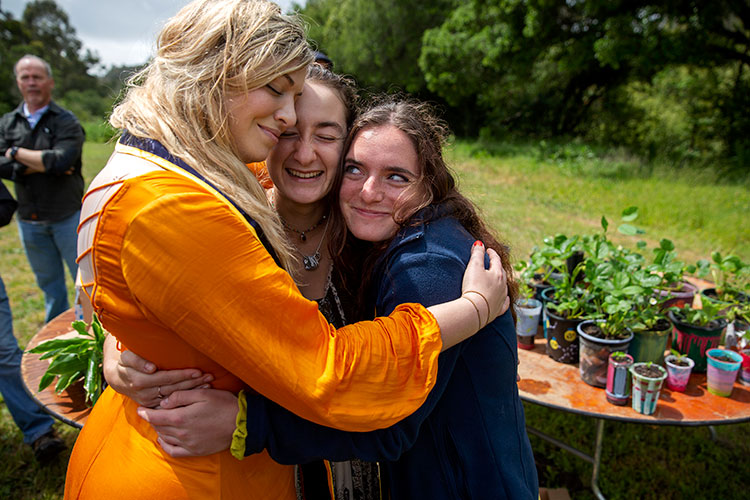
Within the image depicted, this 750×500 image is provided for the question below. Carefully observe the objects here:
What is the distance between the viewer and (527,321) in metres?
2.71

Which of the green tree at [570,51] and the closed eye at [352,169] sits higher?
the green tree at [570,51]

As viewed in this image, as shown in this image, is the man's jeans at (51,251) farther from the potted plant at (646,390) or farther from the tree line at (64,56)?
the tree line at (64,56)

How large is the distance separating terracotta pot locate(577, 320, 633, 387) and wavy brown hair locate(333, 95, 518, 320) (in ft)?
2.71

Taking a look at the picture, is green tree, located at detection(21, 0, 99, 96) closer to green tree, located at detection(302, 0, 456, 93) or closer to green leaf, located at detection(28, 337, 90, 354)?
green tree, located at detection(302, 0, 456, 93)

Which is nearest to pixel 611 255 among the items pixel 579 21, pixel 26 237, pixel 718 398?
pixel 718 398

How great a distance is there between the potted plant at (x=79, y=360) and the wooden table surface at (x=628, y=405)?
6.20ft

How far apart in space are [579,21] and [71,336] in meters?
15.4

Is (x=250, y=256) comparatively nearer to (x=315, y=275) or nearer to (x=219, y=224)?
(x=219, y=224)

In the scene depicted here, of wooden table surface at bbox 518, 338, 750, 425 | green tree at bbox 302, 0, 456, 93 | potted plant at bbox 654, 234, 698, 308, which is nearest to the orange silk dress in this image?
wooden table surface at bbox 518, 338, 750, 425

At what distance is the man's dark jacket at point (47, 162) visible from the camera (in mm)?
4363

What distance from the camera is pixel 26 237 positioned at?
451 centimetres

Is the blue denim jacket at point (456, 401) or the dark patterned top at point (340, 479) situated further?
the dark patterned top at point (340, 479)

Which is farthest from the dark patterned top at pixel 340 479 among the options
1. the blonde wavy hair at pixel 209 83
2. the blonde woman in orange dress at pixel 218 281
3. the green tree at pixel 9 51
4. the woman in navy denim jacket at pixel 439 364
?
the green tree at pixel 9 51

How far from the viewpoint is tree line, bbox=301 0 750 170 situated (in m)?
12.4
